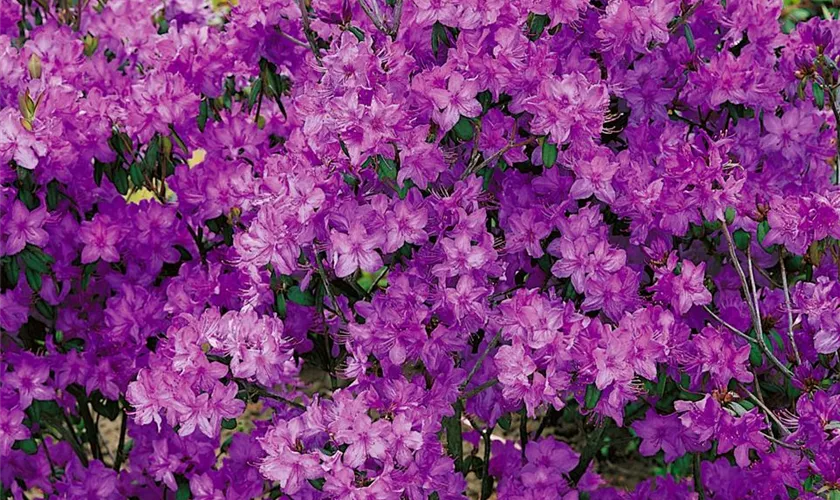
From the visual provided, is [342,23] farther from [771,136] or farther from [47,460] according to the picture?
[47,460]

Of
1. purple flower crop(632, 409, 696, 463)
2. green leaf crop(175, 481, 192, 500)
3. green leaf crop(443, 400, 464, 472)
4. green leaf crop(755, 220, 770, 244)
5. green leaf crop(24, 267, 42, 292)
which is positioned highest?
green leaf crop(755, 220, 770, 244)

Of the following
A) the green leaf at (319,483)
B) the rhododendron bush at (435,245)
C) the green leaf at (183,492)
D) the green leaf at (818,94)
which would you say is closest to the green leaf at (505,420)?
the rhododendron bush at (435,245)

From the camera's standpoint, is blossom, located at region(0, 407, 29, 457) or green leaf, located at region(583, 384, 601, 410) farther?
blossom, located at region(0, 407, 29, 457)

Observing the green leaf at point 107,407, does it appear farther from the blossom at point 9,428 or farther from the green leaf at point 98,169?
the green leaf at point 98,169

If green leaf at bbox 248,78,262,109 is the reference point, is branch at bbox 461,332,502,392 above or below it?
below

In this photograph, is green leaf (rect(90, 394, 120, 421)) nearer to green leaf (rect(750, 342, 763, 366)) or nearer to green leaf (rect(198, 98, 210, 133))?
green leaf (rect(198, 98, 210, 133))

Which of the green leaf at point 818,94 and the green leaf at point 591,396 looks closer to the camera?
the green leaf at point 591,396

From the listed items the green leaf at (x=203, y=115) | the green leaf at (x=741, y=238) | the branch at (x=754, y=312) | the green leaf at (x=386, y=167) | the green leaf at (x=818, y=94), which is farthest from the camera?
the green leaf at (x=203, y=115)

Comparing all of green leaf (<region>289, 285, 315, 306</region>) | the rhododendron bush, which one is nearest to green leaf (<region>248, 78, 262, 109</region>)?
the rhododendron bush
